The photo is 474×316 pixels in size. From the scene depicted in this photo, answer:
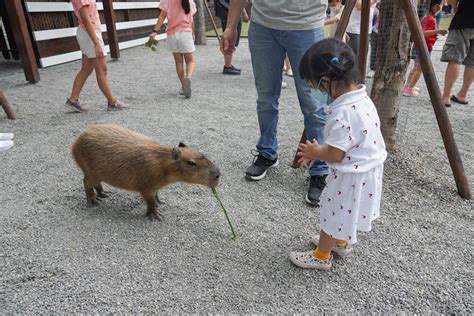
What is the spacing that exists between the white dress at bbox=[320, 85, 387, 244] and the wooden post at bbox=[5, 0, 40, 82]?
19.8 ft

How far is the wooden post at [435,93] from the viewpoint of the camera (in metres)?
2.71

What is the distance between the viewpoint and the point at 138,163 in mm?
2443

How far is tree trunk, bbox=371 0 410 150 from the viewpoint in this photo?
310cm

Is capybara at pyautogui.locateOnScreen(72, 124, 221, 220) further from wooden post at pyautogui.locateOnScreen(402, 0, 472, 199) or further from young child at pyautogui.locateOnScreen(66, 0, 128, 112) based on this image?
young child at pyautogui.locateOnScreen(66, 0, 128, 112)

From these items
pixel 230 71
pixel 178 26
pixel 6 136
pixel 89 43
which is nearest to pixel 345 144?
pixel 6 136

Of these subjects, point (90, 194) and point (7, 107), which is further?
point (7, 107)

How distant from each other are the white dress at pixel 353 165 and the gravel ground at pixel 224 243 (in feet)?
1.38

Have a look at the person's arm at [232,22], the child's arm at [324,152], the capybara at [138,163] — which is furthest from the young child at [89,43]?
the child's arm at [324,152]

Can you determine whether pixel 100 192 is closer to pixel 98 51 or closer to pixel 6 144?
pixel 6 144

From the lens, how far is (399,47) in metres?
3.14

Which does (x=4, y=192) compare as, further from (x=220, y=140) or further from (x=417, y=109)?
(x=417, y=109)

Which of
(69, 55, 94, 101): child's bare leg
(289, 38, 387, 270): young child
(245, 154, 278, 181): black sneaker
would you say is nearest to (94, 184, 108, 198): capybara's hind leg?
(245, 154, 278, 181): black sneaker

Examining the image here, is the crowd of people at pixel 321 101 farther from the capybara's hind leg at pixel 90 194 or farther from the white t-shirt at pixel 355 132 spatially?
the capybara's hind leg at pixel 90 194

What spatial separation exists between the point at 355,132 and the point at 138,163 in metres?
1.45
